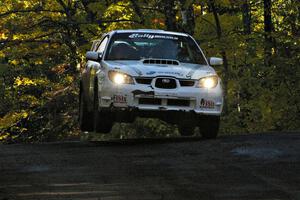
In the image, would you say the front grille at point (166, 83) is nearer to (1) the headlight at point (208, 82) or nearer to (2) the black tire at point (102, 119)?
(1) the headlight at point (208, 82)

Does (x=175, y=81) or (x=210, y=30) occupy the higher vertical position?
(x=210, y=30)

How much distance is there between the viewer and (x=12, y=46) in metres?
27.2

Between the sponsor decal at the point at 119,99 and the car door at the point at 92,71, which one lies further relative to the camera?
the car door at the point at 92,71

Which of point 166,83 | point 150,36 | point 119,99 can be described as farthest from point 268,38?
point 119,99

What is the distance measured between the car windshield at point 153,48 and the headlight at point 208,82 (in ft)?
2.60

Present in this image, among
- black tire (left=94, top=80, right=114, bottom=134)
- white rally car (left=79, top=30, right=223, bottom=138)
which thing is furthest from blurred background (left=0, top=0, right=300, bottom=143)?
black tire (left=94, top=80, right=114, bottom=134)

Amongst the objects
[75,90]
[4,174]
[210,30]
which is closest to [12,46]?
[75,90]

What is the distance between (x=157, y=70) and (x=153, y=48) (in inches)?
48.6

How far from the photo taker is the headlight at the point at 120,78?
1098 centimetres

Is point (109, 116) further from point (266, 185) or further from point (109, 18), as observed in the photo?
point (109, 18)

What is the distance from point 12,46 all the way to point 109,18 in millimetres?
4212

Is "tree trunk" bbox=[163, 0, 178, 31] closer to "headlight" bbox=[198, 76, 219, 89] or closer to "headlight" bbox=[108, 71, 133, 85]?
"headlight" bbox=[198, 76, 219, 89]

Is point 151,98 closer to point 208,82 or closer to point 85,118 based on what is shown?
point 208,82

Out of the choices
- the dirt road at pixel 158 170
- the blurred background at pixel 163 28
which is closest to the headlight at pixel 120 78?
the dirt road at pixel 158 170
